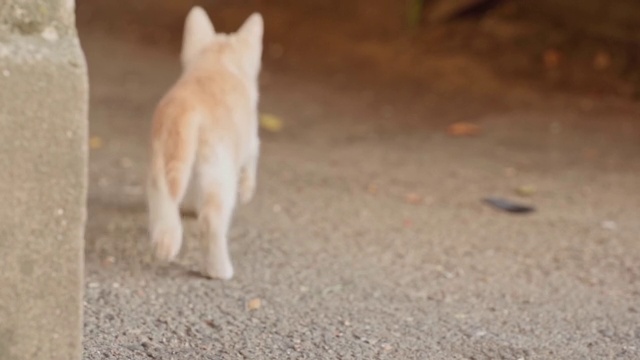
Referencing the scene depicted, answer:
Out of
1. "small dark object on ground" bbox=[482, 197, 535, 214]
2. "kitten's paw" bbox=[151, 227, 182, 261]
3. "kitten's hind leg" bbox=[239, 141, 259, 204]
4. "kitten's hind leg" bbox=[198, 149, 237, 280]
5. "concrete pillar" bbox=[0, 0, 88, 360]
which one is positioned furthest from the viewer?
"small dark object on ground" bbox=[482, 197, 535, 214]

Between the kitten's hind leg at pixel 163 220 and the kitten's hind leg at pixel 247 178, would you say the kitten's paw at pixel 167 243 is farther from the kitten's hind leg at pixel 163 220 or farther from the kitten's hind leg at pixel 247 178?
the kitten's hind leg at pixel 247 178

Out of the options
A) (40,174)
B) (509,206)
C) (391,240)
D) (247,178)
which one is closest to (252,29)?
(247,178)

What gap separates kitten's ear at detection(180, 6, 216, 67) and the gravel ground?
0.82 metres

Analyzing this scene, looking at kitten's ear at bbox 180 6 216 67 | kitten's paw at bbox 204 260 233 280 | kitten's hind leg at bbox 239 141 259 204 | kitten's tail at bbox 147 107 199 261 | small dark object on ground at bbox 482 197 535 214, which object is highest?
kitten's ear at bbox 180 6 216 67

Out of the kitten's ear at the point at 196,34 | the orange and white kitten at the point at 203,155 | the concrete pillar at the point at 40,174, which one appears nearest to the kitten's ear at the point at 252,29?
the kitten's ear at the point at 196,34

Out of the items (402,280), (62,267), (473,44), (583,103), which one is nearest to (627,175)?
(583,103)

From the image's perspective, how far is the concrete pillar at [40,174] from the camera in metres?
2.56

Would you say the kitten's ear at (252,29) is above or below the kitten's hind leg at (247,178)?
above

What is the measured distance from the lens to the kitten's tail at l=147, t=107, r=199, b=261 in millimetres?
4145

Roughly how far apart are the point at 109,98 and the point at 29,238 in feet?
17.6

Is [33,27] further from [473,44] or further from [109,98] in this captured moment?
[473,44]

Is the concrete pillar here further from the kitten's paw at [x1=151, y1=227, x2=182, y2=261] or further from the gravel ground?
the kitten's paw at [x1=151, y1=227, x2=182, y2=261]

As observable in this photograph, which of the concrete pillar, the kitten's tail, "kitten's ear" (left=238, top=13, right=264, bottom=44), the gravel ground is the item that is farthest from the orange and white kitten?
the concrete pillar

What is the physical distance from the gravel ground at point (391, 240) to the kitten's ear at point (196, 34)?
0.82 meters
